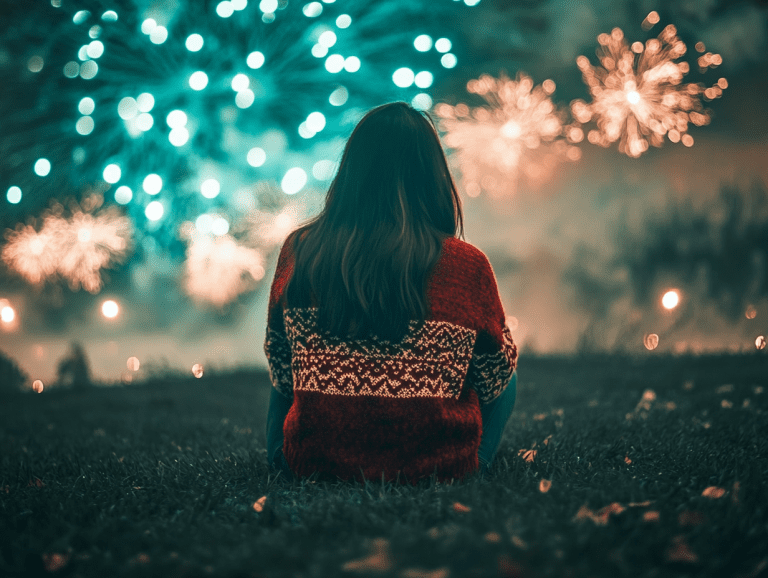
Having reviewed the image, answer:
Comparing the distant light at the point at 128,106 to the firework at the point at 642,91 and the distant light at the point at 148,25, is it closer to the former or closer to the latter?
the distant light at the point at 148,25

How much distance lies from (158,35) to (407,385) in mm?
6935

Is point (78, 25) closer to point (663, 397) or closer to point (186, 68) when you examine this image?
point (186, 68)

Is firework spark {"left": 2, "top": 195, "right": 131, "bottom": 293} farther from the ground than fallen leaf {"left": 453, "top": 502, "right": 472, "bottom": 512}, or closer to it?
farther from the ground

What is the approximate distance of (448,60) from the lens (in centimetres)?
680

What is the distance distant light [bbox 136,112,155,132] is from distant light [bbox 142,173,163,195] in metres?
0.63

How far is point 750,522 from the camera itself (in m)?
1.54

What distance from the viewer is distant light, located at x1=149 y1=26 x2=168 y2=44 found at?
6.81m

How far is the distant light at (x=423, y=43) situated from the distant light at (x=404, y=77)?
12.2 inches

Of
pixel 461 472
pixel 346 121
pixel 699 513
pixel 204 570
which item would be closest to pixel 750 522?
pixel 699 513

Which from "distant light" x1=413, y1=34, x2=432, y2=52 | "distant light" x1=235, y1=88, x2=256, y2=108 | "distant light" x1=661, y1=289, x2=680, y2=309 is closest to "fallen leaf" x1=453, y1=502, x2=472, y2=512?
"distant light" x1=413, y1=34, x2=432, y2=52

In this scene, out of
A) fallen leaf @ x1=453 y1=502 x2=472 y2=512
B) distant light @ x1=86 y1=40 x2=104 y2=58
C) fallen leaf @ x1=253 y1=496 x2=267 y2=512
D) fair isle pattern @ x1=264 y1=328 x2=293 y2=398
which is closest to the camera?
fallen leaf @ x1=453 y1=502 x2=472 y2=512

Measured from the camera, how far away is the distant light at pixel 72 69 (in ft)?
21.9

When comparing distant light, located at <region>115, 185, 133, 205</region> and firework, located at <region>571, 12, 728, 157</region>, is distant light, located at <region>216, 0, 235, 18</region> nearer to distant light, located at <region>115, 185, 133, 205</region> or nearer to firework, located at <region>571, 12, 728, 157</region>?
distant light, located at <region>115, 185, 133, 205</region>

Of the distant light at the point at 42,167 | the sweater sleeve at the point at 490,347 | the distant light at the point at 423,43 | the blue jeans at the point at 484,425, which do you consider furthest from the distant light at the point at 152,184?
the sweater sleeve at the point at 490,347
